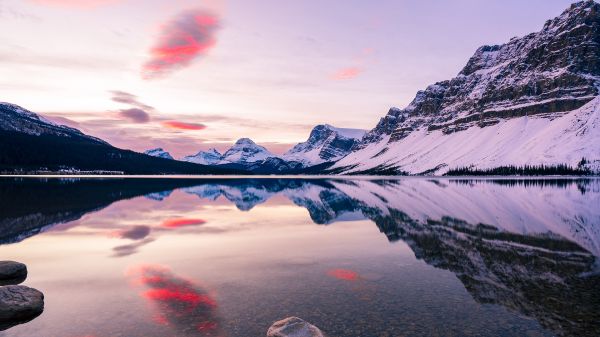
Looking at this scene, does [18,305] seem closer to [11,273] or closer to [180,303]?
[180,303]

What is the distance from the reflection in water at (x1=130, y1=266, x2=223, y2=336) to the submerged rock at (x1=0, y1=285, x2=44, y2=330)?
167 inches

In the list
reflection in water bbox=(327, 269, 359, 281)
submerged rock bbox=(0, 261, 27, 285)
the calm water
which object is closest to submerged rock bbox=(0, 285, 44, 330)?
the calm water

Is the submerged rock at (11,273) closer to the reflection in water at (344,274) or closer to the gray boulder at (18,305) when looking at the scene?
the gray boulder at (18,305)

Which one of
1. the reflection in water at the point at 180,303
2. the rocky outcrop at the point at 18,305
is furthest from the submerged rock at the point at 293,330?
the rocky outcrop at the point at 18,305

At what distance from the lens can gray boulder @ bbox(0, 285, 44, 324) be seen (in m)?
16.2

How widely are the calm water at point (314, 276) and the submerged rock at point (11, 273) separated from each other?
0.99m

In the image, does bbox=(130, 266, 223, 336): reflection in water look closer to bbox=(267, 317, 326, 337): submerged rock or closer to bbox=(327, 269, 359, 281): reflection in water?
bbox=(267, 317, 326, 337): submerged rock

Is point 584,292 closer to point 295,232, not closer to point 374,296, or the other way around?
point 374,296

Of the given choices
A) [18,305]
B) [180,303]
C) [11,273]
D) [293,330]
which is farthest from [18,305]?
[293,330]

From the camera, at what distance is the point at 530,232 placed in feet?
125

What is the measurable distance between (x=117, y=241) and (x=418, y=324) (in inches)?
1046

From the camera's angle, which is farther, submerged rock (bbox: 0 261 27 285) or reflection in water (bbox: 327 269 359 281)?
reflection in water (bbox: 327 269 359 281)

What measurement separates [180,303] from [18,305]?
622cm

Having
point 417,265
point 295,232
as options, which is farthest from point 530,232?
point 295,232
